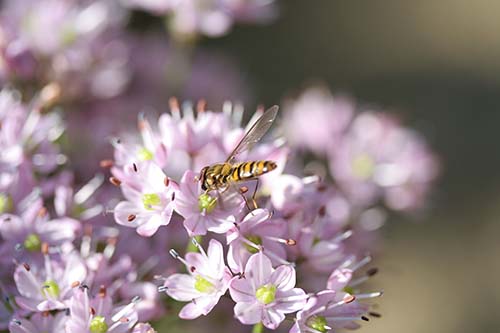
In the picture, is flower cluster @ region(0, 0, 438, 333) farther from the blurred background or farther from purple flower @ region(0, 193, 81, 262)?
the blurred background

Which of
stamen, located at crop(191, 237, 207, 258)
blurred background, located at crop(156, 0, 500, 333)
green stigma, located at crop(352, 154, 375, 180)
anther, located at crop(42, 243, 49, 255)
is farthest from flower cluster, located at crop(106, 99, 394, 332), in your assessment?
blurred background, located at crop(156, 0, 500, 333)

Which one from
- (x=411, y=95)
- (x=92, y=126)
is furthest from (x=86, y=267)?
(x=411, y=95)

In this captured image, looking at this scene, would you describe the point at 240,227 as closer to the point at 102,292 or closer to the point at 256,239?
the point at 256,239

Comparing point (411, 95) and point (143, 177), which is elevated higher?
point (143, 177)

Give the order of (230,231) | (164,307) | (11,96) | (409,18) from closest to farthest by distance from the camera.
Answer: (230,231), (164,307), (11,96), (409,18)

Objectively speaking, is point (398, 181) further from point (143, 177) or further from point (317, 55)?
point (317, 55)

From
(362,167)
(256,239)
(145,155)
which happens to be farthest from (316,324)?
(362,167)

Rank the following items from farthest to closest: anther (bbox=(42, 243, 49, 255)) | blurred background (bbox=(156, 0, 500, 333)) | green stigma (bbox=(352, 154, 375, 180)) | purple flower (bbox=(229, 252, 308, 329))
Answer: blurred background (bbox=(156, 0, 500, 333))
green stigma (bbox=(352, 154, 375, 180))
anther (bbox=(42, 243, 49, 255))
purple flower (bbox=(229, 252, 308, 329))
